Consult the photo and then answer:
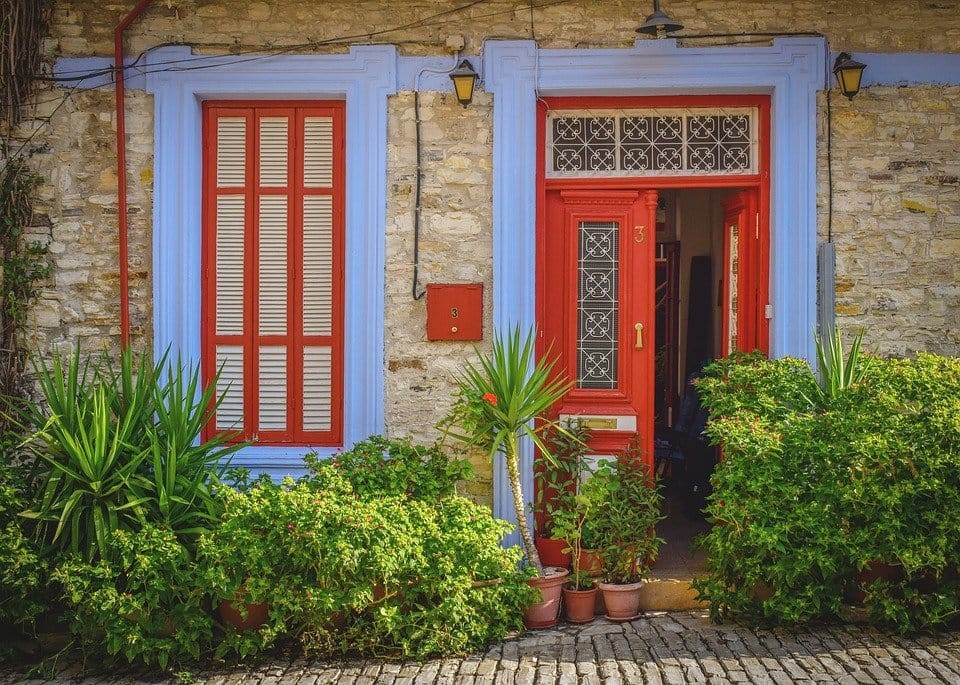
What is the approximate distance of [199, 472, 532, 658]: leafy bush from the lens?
475 cm

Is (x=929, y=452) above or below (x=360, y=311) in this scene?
below

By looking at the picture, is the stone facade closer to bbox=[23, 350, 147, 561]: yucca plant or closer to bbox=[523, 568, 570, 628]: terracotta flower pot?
bbox=[523, 568, 570, 628]: terracotta flower pot

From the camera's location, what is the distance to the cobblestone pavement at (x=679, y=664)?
4.57m

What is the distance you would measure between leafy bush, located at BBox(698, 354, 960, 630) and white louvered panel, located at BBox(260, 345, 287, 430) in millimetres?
2665

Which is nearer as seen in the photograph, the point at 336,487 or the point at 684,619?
the point at 336,487

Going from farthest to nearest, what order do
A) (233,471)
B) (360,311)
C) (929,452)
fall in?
(360,311) → (233,471) → (929,452)

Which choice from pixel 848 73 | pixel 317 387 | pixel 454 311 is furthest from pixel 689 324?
pixel 317 387

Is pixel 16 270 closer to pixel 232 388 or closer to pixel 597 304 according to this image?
pixel 232 388

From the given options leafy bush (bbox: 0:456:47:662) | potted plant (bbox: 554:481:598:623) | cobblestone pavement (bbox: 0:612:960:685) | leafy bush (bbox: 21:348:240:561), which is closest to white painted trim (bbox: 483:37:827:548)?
potted plant (bbox: 554:481:598:623)

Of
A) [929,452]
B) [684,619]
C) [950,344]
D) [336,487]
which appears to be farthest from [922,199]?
[336,487]

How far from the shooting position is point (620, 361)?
6266 mm

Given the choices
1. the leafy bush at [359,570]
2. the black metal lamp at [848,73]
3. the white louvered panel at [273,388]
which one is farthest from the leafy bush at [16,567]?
the black metal lamp at [848,73]

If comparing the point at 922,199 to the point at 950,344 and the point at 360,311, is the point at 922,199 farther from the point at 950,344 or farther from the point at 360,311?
the point at 360,311

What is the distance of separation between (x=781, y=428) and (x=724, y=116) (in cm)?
213
